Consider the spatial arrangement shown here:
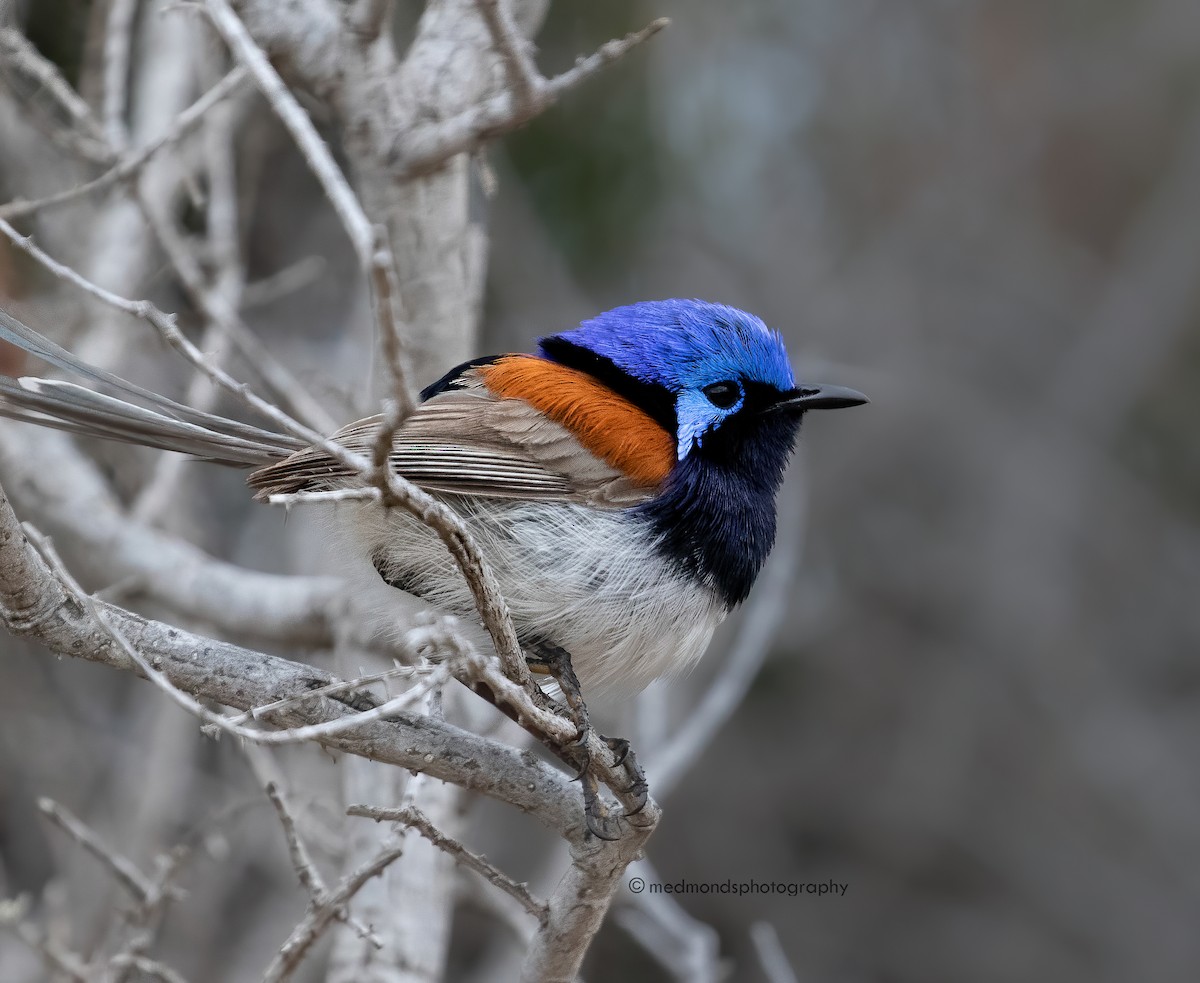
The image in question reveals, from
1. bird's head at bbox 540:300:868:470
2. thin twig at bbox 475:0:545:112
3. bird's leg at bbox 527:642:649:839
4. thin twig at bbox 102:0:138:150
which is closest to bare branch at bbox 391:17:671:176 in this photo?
thin twig at bbox 475:0:545:112

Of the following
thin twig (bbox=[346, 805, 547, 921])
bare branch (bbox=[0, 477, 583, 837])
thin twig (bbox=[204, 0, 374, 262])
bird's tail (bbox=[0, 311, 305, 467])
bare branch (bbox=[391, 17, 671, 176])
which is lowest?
thin twig (bbox=[346, 805, 547, 921])

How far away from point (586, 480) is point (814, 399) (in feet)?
2.32

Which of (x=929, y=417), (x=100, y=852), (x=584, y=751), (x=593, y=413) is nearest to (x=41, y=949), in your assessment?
(x=100, y=852)

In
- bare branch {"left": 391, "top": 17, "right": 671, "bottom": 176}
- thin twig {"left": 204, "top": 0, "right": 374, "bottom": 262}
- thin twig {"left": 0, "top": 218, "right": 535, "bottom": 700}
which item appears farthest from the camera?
bare branch {"left": 391, "top": 17, "right": 671, "bottom": 176}

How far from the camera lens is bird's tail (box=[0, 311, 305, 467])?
101 inches

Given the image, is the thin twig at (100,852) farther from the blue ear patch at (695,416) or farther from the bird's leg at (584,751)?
the blue ear patch at (695,416)

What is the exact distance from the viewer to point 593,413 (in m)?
3.24

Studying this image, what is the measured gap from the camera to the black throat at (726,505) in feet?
10.3

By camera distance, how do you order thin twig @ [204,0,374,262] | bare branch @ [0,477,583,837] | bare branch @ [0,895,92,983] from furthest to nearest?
bare branch @ [0,895,92,983] → bare branch @ [0,477,583,837] → thin twig @ [204,0,374,262]

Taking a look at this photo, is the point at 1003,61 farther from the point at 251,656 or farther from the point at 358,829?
the point at 251,656

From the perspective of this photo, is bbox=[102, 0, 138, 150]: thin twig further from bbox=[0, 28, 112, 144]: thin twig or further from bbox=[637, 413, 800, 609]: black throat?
bbox=[637, 413, 800, 609]: black throat

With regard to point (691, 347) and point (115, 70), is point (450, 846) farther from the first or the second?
point (115, 70)

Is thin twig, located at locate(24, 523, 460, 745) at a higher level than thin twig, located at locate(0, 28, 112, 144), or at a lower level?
lower

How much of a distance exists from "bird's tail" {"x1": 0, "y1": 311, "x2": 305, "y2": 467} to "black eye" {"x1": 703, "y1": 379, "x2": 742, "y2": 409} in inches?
41.2
